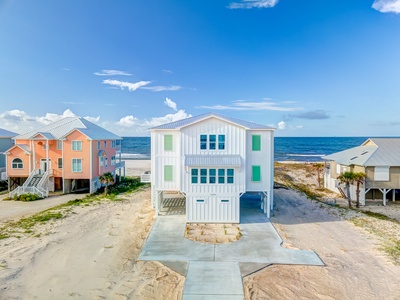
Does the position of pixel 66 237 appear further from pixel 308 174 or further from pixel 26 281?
pixel 308 174

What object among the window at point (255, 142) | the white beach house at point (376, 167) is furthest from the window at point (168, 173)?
the white beach house at point (376, 167)

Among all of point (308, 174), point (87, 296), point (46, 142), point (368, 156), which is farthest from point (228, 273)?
point (308, 174)

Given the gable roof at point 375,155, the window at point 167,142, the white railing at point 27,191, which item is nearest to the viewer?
the window at point 167,142

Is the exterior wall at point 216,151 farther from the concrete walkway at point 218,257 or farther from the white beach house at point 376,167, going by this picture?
the white beach house at point 376,167

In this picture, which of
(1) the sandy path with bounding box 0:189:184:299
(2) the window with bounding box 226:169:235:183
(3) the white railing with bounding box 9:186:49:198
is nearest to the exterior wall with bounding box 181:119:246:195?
(2) the window with bounding box 226:169:235:183

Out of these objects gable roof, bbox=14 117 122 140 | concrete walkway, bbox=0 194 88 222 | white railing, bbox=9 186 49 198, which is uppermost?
gable roof, bbox=14 117 122 140

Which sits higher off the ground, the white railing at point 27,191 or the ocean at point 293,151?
the ocean at point 293,151

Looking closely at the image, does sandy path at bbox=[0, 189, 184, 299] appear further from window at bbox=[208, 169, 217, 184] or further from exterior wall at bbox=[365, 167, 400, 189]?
exterior wall at bbox=[365, 167, 400, 189]
